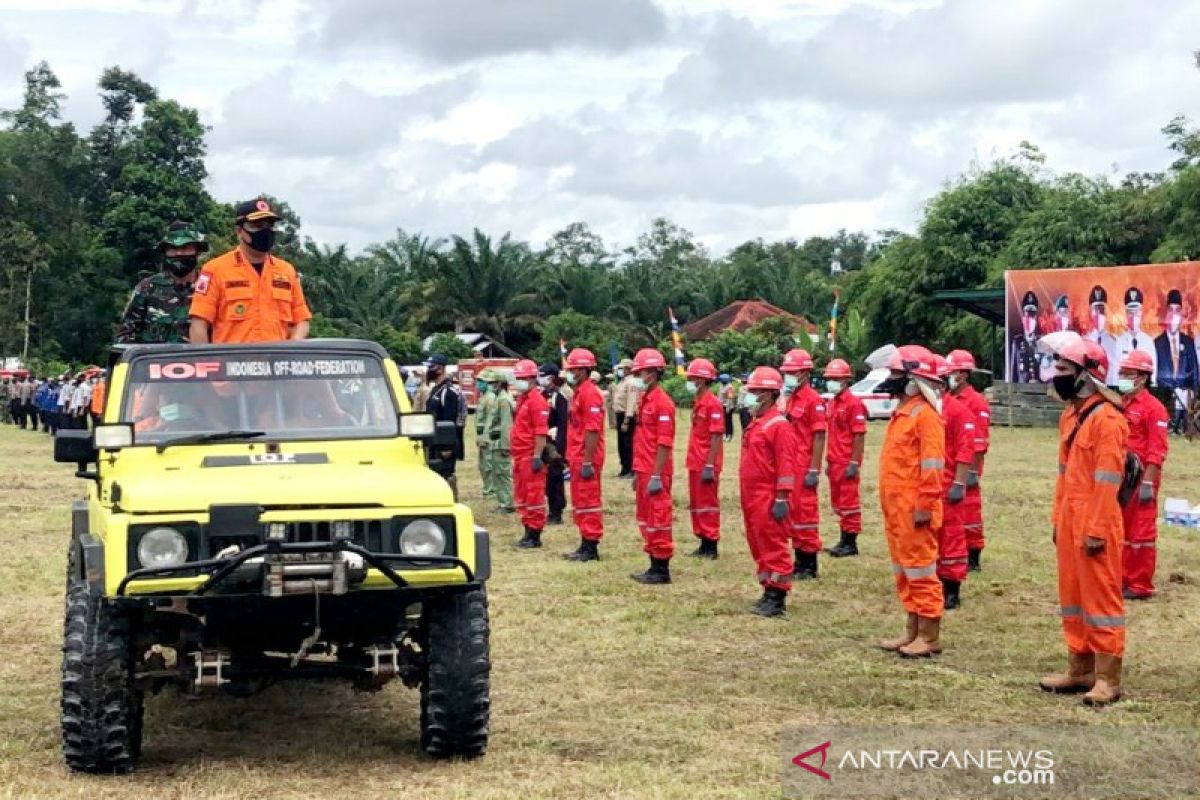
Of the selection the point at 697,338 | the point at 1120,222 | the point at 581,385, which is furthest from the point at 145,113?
the point at 581,385

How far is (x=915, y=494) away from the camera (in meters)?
9.03

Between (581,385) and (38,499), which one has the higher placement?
(581,385)

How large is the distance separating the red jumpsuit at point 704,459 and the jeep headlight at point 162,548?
732 centimetres

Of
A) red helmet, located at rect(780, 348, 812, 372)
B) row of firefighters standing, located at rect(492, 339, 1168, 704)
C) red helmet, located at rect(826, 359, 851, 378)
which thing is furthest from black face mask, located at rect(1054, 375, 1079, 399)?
red helmet, located at rect(826, 359, 851, 378)

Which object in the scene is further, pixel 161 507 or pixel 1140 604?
pixel 1140 604

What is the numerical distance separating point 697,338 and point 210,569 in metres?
52.5

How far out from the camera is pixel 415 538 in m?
6.34

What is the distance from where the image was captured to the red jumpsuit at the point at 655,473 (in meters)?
12.6

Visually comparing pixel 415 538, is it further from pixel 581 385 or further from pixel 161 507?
pixel 581 385

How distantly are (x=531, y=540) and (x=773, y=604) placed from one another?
185 inches

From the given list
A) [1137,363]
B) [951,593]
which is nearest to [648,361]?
[951,593]

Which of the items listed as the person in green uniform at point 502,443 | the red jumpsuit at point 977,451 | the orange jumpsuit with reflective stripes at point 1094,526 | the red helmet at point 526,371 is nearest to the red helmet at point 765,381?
the red jumpsuit at point 977,451

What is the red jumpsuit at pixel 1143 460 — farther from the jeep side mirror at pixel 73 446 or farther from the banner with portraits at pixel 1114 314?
the banner with portraits at pixel 1114 314

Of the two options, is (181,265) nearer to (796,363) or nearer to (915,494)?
(915,494)
